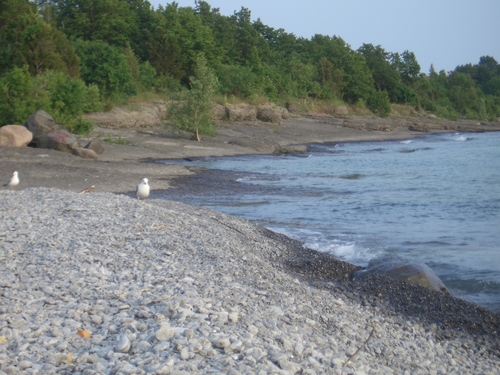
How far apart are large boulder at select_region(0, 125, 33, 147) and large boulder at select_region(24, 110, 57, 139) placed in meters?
0.60

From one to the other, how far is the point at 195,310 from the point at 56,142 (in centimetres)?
2146

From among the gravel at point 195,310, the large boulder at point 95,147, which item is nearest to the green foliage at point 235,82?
the large boulder at point 95,147

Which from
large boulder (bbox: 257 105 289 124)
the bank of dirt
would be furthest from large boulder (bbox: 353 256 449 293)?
large boulder (bbox: 257 105 289 124)

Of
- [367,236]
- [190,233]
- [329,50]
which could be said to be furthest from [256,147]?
[329,50]

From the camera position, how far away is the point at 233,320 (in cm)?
647

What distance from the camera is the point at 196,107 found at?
3956 cm

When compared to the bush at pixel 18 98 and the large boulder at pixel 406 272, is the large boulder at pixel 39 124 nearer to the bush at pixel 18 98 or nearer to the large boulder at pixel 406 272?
the bush at pixel 18 98

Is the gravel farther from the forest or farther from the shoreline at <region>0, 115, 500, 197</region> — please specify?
the forest

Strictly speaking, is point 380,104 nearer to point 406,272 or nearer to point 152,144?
point 152,144

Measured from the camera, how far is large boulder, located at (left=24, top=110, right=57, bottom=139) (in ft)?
90.0

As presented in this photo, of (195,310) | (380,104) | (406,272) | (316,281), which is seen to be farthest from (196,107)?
(380,104)

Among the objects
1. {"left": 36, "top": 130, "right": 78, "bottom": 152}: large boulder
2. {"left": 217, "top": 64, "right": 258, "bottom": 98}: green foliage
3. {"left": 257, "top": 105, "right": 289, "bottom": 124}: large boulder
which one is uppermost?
{"left": 217, "top": 64, "right": 258, "bottom": 98}: green foliage

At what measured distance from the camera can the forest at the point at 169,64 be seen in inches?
1298

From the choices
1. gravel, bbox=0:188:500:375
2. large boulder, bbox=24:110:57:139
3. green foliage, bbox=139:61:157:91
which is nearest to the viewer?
gravel, bbox=0:188:500:375
